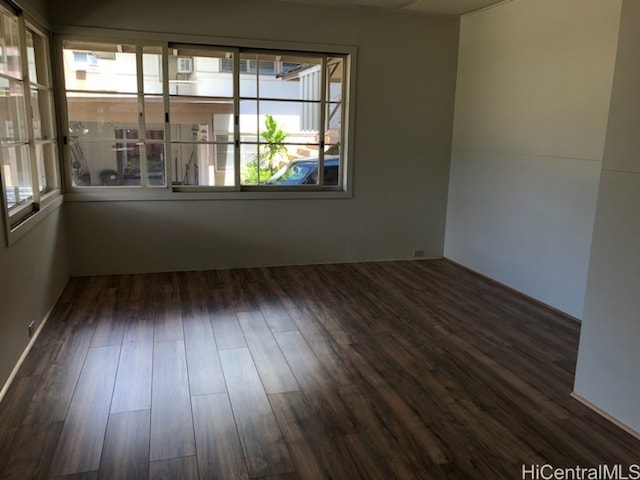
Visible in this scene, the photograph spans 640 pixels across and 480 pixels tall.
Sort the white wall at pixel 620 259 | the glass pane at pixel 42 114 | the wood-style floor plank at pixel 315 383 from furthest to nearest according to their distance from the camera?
the glass pane at pixel 42 114
the wood-style floor plank at pixel 315 383
the white wall at pixel 620 259

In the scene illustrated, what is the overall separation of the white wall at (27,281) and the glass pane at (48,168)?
23cm

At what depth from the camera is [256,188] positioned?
5.16 m

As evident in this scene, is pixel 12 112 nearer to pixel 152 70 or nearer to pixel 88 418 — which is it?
pixel 152 70

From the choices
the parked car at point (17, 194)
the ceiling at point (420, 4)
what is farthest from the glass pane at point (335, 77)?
the parked car at point (17, 194)

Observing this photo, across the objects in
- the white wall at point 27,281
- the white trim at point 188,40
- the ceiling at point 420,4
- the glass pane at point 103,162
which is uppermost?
the ceiling at point 420,4

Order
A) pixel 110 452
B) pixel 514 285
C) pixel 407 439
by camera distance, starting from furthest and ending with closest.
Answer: pixel 514 285 → pixel 407 439 → pixel 110 452

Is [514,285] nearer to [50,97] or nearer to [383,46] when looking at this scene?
[383,46]

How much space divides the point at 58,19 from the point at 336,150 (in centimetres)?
279

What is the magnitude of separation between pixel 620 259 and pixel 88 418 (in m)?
2.75

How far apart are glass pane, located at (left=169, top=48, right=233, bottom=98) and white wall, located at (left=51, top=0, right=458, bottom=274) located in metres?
0.23

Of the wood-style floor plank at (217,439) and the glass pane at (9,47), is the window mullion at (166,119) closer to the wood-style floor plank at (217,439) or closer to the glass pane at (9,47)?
the glass pane at (9,47)

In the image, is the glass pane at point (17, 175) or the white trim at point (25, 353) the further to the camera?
the glass pane at point (17, 175)

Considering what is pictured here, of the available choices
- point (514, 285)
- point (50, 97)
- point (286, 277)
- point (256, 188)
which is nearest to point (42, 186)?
point (50, 97)

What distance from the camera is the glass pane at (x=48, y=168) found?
418cm
